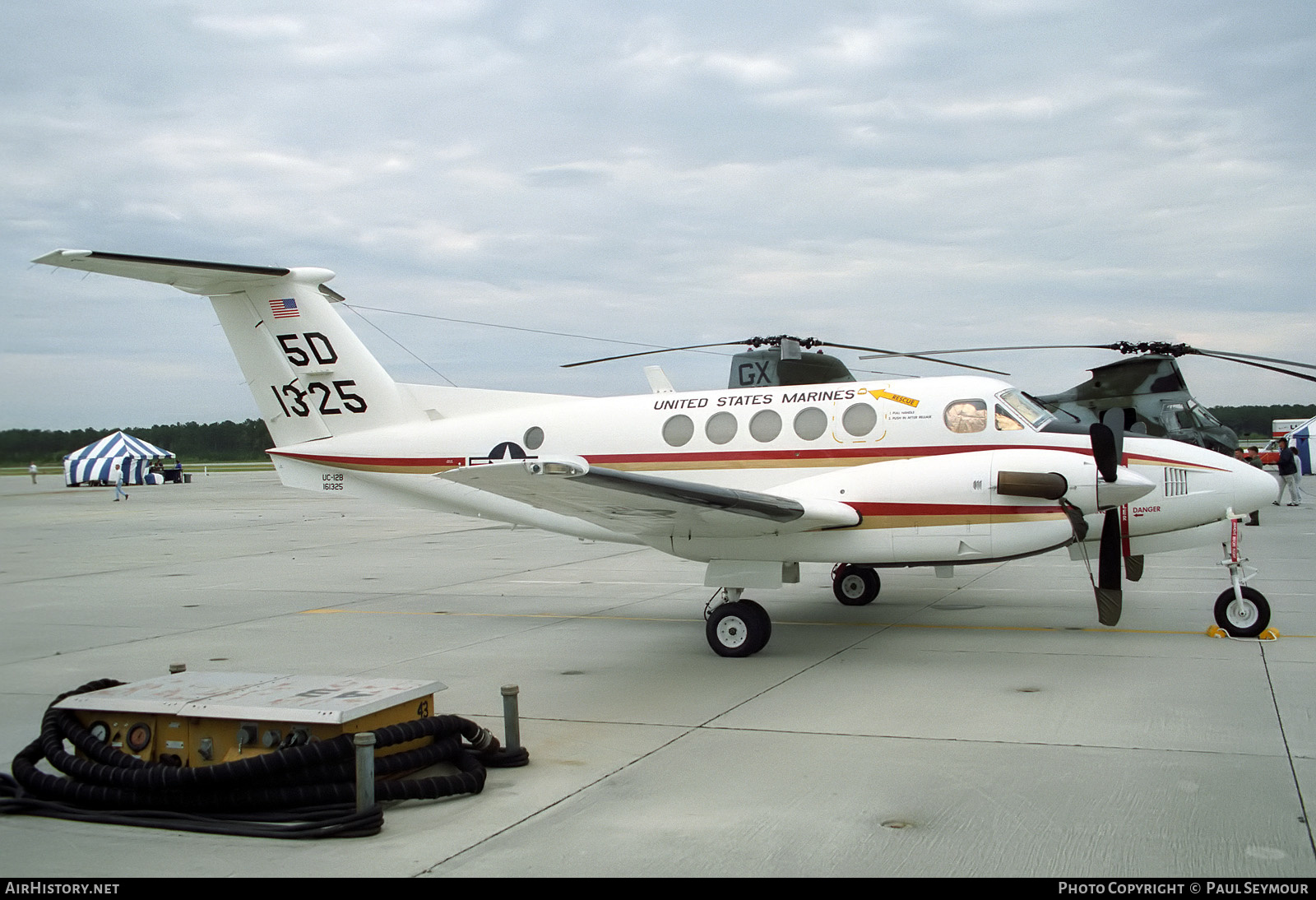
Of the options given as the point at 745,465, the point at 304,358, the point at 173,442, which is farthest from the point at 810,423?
the point at 173,442

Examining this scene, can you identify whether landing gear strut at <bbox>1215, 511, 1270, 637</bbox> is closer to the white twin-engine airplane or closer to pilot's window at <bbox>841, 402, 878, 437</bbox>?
the white twin-engine airplane

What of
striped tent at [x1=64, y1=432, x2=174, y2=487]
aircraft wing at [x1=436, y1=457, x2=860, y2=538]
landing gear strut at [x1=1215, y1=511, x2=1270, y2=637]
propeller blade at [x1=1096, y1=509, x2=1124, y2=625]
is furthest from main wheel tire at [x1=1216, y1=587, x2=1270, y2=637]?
striped tent at [x1=64, y1=432, x2=174, y2=487]

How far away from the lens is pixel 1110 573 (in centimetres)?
931

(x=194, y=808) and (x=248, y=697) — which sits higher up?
(x=248, y=697)

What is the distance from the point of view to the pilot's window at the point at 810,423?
1051cm

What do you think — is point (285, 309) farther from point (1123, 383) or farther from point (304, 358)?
point (1123, 383)

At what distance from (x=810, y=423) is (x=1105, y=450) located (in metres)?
2.95

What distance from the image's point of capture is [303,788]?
5035 millimetres

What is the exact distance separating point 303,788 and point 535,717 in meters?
2.39

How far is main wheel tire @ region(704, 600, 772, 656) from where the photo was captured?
368 inches

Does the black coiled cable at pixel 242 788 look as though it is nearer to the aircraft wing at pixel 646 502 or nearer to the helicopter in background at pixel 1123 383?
the aircraft wing at pixel 646 502

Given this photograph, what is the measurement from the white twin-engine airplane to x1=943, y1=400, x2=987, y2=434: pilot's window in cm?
2
